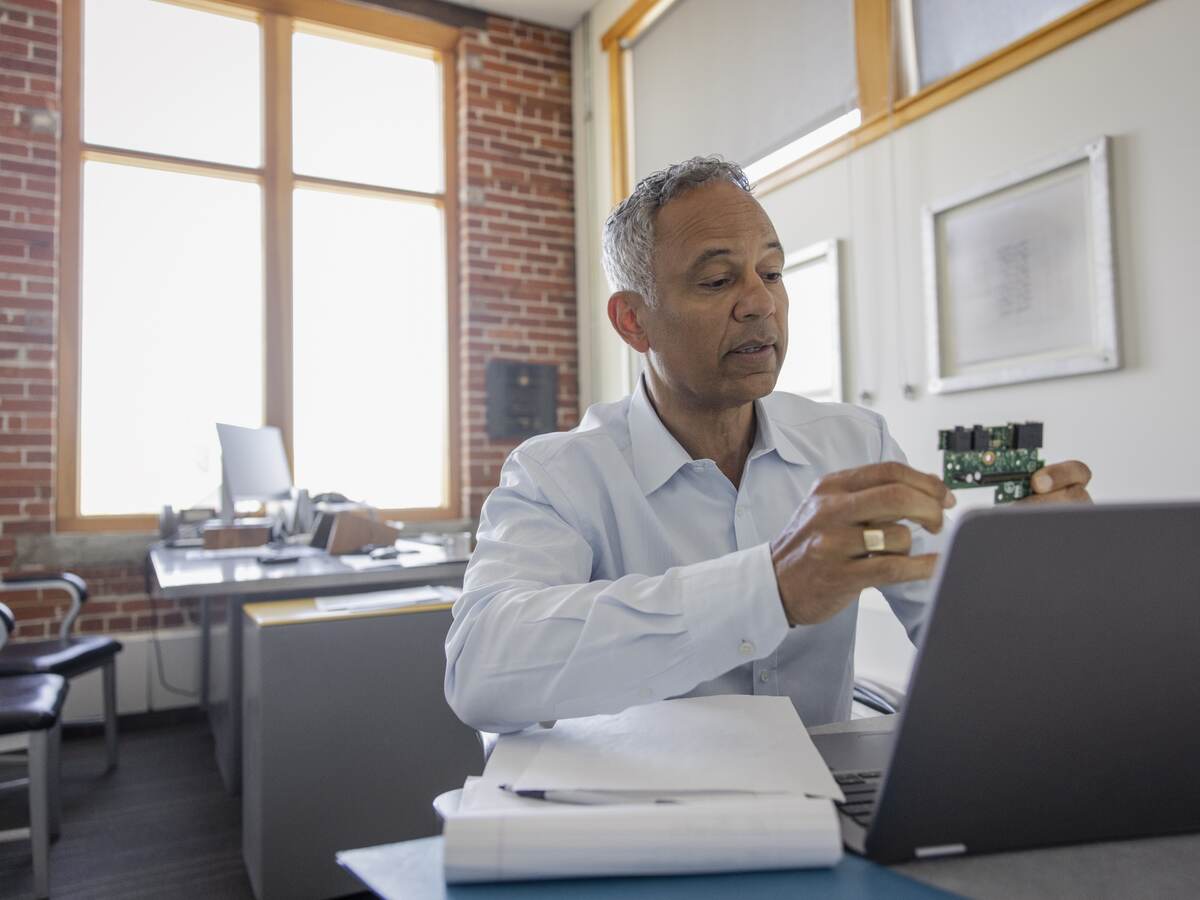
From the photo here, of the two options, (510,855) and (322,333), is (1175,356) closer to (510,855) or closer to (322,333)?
(510,855)

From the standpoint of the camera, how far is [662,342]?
4.51 ft

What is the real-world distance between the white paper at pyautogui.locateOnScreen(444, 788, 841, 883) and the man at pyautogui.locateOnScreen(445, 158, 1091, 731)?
24 cm

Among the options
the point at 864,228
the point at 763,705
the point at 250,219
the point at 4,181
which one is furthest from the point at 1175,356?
the point at 4,181

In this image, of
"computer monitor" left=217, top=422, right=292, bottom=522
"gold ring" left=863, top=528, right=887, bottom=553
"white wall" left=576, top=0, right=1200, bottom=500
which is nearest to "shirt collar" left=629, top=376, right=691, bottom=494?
"gold ring" left=863, top=528, right=887, bottom=553

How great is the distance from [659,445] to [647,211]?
38 centimetres

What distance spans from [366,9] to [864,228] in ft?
10.4

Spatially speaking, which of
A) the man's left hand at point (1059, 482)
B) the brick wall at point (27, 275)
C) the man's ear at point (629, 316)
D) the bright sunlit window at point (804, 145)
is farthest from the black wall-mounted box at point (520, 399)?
the man's left hand at point (1059, 482)

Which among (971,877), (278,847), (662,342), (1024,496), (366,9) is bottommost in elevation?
(278,847)

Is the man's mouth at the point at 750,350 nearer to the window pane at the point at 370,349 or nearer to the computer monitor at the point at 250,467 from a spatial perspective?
Result: the computer monitor at the point at 250,467

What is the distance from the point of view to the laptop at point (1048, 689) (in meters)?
0.51

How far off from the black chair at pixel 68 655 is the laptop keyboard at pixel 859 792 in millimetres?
2775

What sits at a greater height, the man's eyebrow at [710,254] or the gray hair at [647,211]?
the gray hair at [647,211]

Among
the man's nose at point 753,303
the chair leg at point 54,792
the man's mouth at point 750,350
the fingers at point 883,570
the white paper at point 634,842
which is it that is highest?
the man's nose at point 753,303

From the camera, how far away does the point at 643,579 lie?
2.89 feet
